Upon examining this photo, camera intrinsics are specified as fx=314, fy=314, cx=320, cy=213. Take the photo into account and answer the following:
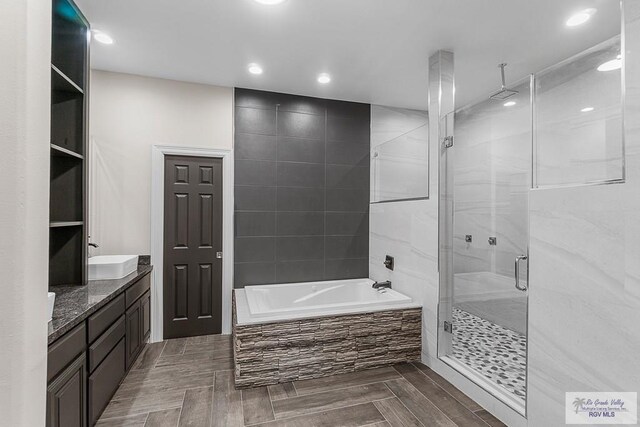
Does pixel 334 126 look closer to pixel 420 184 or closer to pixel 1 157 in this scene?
pixel 420 184

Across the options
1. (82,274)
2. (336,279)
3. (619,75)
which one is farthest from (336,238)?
(619,75)

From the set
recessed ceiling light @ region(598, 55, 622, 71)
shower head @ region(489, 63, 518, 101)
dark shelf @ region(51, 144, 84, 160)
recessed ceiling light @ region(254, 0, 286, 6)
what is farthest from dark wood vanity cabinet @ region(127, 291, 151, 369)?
recessed ceiling light @ region(598, 55, 622, 71)

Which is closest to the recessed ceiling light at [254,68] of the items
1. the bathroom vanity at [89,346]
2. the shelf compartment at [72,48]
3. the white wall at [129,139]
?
the white wall at [129,139]

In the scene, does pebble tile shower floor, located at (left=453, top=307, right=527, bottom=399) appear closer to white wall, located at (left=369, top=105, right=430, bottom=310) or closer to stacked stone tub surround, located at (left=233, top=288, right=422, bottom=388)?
stacked stone tub surround, located at (left=233, top=288, right=422, bottom=388)

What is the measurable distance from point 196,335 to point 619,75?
3.97 meters

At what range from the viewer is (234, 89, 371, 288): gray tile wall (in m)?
3.60

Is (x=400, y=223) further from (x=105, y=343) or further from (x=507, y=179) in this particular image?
(x=105, y=343)

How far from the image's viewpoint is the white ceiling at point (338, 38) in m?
2.20

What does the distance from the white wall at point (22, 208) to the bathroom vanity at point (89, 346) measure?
766mm

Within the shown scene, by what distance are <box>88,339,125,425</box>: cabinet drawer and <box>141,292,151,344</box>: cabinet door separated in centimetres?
59

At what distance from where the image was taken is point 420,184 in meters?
3.10

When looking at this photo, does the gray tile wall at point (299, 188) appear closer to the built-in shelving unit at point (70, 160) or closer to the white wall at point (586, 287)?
the built-in shelving unit at point (70, 160)

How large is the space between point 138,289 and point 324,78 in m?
2.71

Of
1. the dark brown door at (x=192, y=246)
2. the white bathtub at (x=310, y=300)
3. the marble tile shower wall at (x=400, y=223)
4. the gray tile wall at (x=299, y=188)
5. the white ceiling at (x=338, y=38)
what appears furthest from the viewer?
the gray tile wall at (x=299, y=188)
